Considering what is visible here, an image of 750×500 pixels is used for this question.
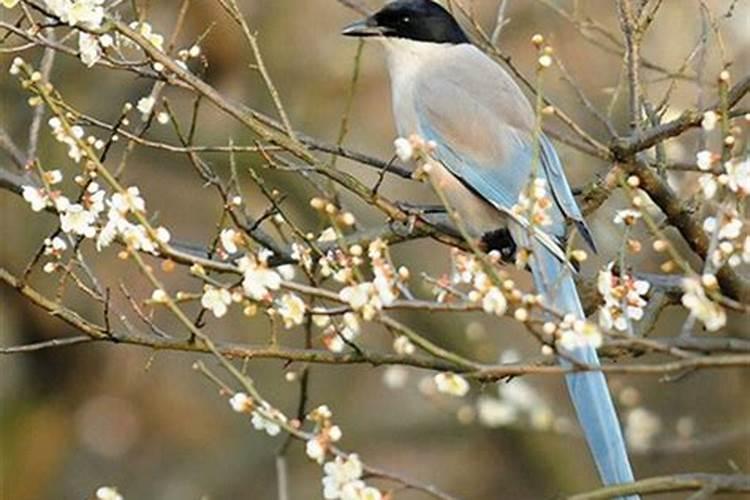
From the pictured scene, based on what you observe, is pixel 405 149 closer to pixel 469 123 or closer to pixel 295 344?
pixel 469 123

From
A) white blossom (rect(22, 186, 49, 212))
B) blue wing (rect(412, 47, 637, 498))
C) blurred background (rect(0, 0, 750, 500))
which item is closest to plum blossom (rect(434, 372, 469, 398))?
blue wing (rect(412, 47, 637, 498))

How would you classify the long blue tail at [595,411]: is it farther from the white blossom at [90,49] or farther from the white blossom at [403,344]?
the white blossom at [90,49]

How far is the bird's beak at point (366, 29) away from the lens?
4.17 m

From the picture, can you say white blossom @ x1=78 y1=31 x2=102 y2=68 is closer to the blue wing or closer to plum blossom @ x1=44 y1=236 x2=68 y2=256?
plum blossom @ x1=44 y1=236 x2=68 y2=256

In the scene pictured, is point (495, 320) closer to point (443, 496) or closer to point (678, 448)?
point (678, 448)

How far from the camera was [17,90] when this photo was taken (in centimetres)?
632

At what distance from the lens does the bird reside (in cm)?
364

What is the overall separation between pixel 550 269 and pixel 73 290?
3.92m

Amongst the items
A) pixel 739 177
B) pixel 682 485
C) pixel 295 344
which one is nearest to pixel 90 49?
pixel 739 177

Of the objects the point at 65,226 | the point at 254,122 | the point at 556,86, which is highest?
the point at 556,86

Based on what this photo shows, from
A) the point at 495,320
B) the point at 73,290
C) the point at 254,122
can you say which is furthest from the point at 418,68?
the point at 495,320

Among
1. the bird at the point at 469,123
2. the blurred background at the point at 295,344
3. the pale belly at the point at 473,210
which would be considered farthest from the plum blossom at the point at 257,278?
the blurred background at the point at 295,344

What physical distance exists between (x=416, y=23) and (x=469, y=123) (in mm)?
437

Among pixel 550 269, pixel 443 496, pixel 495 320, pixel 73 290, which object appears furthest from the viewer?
pixel 495 320
